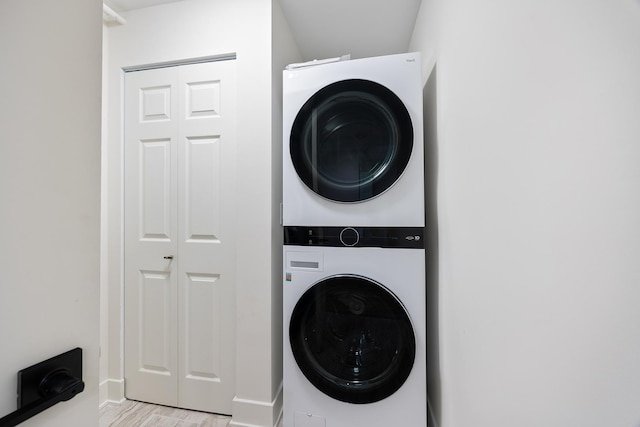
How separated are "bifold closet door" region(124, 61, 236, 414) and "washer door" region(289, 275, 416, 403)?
24.1 inches

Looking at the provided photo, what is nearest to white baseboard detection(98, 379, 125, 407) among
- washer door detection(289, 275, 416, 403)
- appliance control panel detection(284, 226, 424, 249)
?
washer door detection(289, 275, 416, 403)

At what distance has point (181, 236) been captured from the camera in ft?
5.62

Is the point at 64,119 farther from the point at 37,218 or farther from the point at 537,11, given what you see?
the point at 537,11

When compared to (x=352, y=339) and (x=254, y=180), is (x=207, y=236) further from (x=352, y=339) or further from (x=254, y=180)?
(x=352, y=339)

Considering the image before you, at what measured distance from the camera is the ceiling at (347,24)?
168 cm

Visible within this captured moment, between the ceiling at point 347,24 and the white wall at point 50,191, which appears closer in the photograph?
the white wall at point 50,191

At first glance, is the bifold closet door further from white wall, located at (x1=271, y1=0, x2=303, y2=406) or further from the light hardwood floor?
white wall, located at (x1=271, y1=0, x2=303, y2=406)

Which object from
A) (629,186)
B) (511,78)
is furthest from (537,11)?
(629,186)

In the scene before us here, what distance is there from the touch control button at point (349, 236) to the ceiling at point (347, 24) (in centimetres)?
152

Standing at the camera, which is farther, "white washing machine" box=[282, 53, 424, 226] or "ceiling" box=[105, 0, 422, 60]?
"ceiling" box=[105, 0, 422, 60]

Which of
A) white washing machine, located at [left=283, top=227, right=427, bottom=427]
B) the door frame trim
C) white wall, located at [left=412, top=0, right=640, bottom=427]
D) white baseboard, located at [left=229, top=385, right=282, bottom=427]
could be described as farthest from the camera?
the door frame trim

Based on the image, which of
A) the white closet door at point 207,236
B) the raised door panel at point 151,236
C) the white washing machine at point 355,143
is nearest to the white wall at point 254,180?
the white closet door at point 207,236

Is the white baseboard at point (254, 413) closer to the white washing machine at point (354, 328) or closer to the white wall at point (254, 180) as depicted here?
the white wall at point (254, 180)

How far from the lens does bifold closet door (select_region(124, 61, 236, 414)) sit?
165 cm
